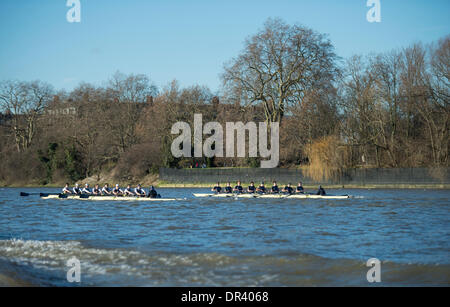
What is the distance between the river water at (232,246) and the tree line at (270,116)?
17.5 meters

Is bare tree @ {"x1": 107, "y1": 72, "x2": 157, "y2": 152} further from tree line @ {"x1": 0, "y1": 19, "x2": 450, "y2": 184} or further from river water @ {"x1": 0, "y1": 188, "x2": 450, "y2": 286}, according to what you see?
river water @ {"x1": 0, "y1": 188, "x2": 450, "y2": 286}

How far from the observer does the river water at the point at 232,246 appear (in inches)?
544

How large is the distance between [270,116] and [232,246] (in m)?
37.6

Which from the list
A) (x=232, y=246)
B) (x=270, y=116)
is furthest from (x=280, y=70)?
(x=232, y=246)

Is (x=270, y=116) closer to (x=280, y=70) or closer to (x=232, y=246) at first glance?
(x=280, y=70)

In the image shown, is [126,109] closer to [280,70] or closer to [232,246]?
[280,70]

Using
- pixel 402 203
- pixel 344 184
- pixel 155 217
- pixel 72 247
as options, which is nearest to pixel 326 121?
pixel 344 184

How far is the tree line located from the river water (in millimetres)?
17481

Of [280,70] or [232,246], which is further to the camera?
[280,70]

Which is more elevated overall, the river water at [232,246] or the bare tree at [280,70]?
the bare tree at [280,70]

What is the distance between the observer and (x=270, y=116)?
54.9 meters

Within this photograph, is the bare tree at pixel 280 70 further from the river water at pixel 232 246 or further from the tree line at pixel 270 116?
the river water at pixel 232 246

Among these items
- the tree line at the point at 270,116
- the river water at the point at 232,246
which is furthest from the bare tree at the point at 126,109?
the river water at the point at 232,246
